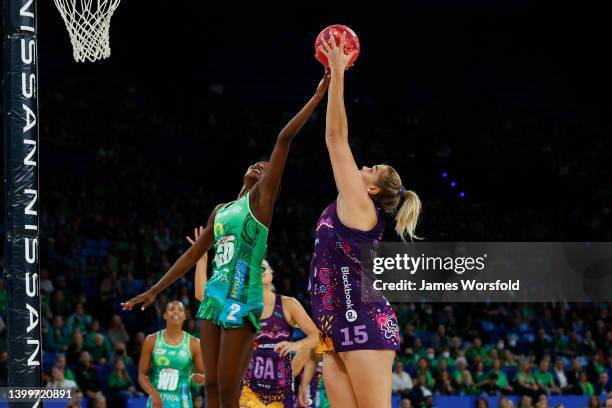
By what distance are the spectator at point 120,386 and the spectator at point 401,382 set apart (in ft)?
12.7

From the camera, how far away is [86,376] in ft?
37.6

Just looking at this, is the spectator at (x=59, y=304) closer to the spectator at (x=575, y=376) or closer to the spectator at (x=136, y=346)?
the spectator at (x=136, y=346)

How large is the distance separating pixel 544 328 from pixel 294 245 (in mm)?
4993

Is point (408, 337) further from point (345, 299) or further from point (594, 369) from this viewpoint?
point (345, 299)

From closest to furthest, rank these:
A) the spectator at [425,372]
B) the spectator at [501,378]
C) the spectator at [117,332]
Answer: the spectator at [117,332]
the spectator at [425,372]
the spectator at [501,378]

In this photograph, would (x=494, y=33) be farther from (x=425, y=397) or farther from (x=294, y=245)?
(x=425, y=397)

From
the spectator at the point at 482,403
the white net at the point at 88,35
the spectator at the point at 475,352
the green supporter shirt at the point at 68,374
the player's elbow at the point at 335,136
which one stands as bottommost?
the spectator at the point at 482,403

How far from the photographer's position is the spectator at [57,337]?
12.2 m

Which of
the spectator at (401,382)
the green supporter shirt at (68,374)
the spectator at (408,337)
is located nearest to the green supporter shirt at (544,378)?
the spectator at (408,337)

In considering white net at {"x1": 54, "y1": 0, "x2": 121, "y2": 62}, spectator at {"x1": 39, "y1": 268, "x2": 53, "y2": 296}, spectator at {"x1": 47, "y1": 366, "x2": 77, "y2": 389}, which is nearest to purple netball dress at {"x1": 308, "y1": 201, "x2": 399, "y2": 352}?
white net at {"x1": 54, "y1": 0, "x2": 121, "y2": 62}

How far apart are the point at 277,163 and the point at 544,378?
10.8 m

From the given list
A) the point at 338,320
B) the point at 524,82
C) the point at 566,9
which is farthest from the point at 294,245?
the point at 338,320

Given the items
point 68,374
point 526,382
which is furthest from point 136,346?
Result: point 526,382

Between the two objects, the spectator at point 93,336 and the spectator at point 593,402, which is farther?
the spectator at point 593,402
